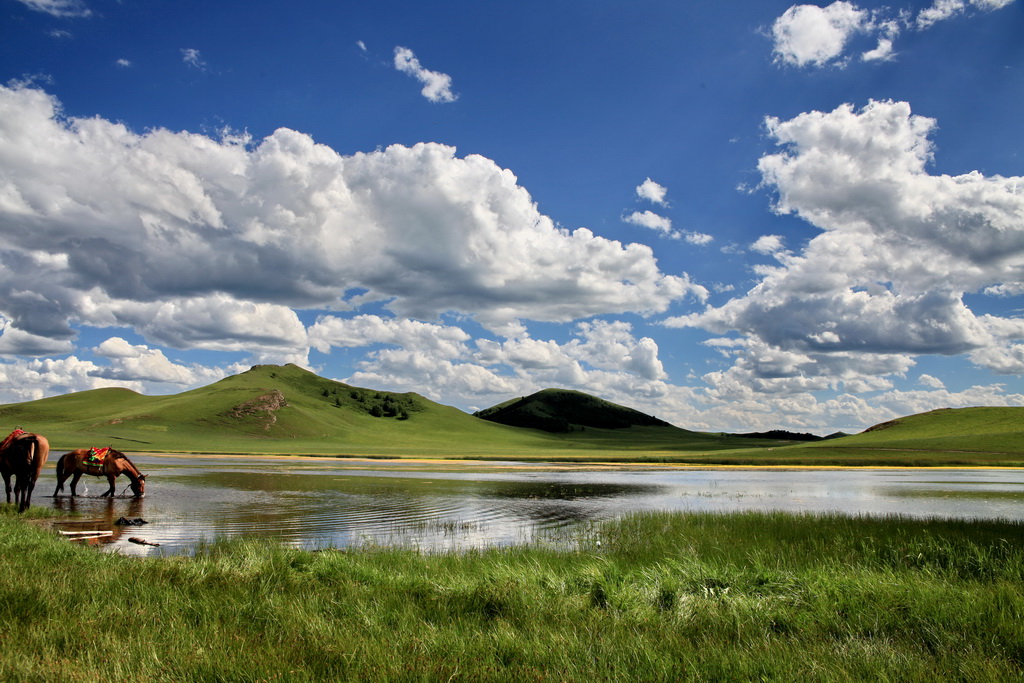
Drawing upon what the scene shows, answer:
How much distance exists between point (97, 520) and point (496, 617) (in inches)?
829

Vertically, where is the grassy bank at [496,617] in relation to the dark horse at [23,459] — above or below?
below

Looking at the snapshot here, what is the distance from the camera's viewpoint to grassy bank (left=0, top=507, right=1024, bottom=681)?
6.66m

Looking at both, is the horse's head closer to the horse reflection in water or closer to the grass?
the horse reflection in water

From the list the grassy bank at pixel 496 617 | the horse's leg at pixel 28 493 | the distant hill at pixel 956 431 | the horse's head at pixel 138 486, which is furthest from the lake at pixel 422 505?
the distant hill at pixel 956 431

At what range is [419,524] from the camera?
24.6 meters

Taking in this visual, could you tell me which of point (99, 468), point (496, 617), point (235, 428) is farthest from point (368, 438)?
point (496, 617)

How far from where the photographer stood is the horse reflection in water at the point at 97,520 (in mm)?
19156

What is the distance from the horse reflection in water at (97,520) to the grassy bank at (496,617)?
4.55 metres

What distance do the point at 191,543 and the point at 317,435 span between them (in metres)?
155

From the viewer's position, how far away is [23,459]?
24.1m

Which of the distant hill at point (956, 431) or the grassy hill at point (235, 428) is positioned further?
the grassy hill at point (235, 428)

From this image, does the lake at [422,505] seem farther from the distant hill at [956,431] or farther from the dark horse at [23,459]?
the distant hill at [956,431]

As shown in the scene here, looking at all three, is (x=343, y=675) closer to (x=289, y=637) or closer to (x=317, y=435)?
(x=289, y=637)

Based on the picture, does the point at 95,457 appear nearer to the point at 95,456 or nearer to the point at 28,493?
the point at 95,456
